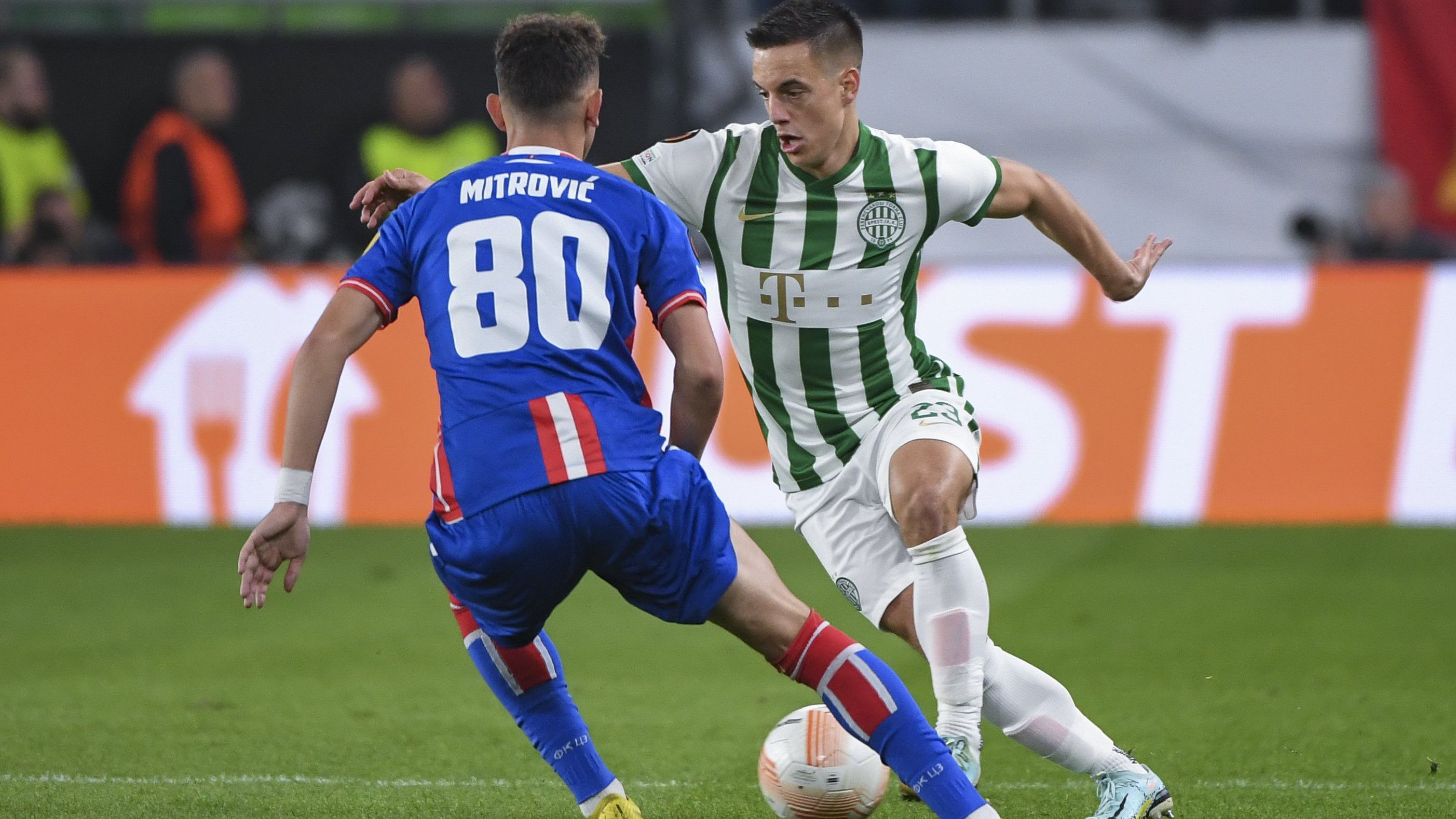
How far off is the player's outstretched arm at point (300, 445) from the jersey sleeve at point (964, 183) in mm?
1752

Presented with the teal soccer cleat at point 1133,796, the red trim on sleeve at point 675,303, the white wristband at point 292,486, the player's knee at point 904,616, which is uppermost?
the red trim on sleeve at point 675,303

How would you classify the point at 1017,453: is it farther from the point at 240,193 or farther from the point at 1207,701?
the point at 240,193

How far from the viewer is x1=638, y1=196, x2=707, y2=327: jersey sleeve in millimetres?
3570

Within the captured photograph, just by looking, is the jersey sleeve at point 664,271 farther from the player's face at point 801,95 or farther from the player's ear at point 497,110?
the player's face at point 801,95

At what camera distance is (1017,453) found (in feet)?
30.5

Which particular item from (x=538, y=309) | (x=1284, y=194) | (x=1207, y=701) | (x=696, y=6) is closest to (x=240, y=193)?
(x=696, y=6)

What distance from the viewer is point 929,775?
11.5 ft

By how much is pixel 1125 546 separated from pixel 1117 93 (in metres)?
5.92

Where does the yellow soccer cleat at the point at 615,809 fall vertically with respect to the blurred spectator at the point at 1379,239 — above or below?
above

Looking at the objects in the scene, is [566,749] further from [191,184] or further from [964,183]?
[191,184]

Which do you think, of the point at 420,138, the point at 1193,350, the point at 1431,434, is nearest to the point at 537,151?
the point at 1193,350

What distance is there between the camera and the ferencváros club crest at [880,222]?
454 cm

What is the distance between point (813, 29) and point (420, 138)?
23.8 ft

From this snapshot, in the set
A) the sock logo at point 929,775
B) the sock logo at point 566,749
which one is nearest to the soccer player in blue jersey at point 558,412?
the sock logo at point 929,775
